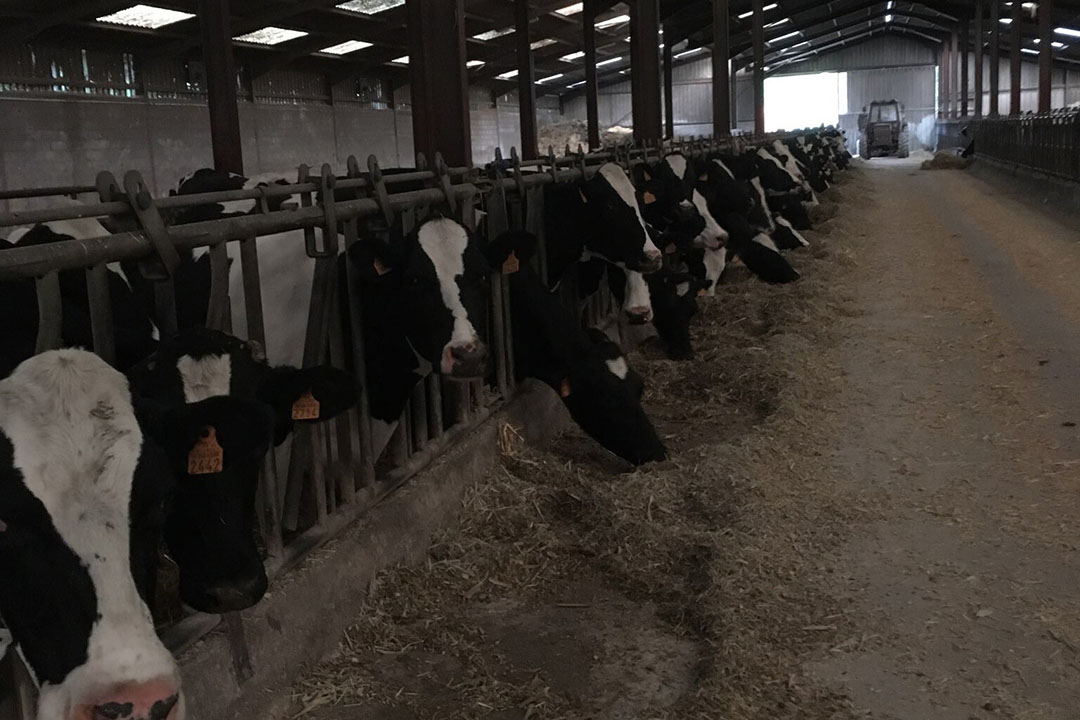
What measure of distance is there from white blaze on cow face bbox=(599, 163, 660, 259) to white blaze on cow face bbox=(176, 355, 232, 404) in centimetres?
487

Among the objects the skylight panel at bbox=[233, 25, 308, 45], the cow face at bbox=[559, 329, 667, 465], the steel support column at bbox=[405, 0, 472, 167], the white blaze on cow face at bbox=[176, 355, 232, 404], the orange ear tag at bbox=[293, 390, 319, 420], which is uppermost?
the skylight panel at bbox=[233, 25, 308, 45]

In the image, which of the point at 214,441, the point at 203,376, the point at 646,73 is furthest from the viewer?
the point at 646,73

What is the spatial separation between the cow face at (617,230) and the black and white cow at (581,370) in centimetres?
130

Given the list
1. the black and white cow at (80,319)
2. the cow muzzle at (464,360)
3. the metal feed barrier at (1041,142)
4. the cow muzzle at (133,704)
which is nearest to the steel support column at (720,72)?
the metal feed barrier at (1041,142)

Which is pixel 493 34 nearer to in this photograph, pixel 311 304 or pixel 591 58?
pixel 591 58

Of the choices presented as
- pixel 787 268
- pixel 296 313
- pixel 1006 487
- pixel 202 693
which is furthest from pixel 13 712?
pixel 787 268

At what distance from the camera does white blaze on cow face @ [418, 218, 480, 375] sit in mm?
4926

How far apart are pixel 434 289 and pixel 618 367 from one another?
5.60 ft

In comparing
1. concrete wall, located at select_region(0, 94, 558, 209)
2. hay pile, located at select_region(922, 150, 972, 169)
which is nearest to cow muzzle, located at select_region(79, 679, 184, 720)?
concrete wall, located at select_region(0, 94, 558, 209)

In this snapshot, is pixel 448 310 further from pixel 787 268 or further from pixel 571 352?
pixel 787 268

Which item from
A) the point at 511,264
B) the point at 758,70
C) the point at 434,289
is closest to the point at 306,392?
the point at 434,289

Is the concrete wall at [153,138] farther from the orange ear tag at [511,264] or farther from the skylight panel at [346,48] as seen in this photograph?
the orange ear tag at [511,264]

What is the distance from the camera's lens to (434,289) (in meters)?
5.05

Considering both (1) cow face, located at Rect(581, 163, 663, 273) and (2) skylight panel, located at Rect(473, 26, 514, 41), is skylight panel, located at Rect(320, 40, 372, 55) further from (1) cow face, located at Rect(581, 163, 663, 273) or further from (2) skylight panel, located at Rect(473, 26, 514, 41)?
(1) cow face, located at Rect(581, 163, 663, 273)
